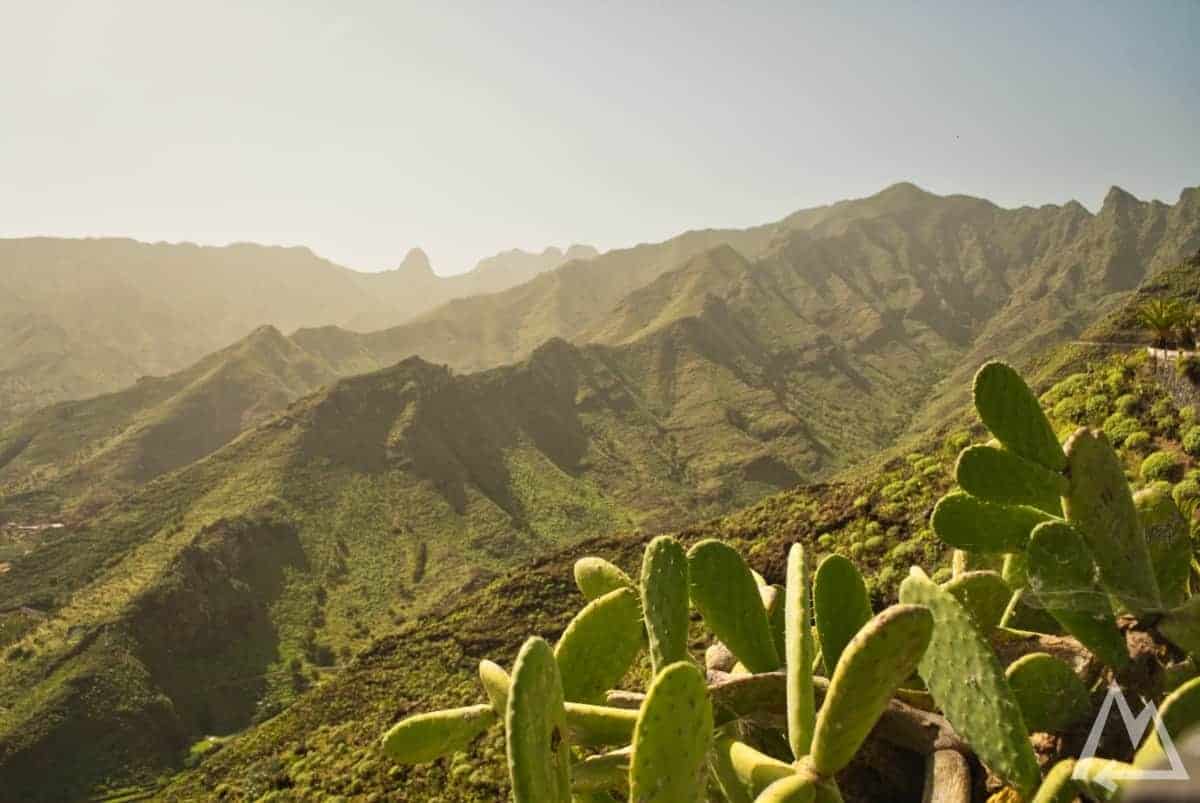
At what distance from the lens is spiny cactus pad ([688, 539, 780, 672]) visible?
2.68 meters

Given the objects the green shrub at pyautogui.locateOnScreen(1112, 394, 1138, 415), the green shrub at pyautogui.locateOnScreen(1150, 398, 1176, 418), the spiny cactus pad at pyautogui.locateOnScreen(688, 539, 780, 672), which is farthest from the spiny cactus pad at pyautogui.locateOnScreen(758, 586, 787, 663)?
the green shrub at pyautogui.locateOnScreen(1112, 394, 1138, 415)

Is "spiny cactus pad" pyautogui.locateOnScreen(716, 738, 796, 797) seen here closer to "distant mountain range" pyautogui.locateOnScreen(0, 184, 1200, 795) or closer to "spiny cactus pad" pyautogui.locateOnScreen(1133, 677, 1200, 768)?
Answer: "spiny cactus pad" pyautogui.locateOnScreen(1133, 677, 1200, 768)

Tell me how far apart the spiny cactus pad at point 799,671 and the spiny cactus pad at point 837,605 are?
0.16 metres

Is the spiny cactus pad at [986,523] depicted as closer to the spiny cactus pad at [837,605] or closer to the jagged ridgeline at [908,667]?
the jagged ridgeline at [908,667]

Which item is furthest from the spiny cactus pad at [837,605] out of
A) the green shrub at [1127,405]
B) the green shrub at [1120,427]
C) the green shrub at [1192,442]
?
the green shrub at [1127,405]

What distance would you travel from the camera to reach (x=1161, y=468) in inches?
399

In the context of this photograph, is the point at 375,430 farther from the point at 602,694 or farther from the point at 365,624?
the point at 602,694

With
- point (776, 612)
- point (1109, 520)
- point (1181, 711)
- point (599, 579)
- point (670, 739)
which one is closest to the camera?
point (1181, 711)

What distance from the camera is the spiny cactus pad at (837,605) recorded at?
2568 millimetres

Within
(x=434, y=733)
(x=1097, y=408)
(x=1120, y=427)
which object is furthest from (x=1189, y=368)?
(x=434, y=733)

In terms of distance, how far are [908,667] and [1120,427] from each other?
45.8 ft

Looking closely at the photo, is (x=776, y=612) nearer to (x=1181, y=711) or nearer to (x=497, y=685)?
(x=497, y=685)

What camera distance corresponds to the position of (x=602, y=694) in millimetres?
2793

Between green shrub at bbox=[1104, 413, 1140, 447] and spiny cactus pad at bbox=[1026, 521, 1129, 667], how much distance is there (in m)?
12.4
